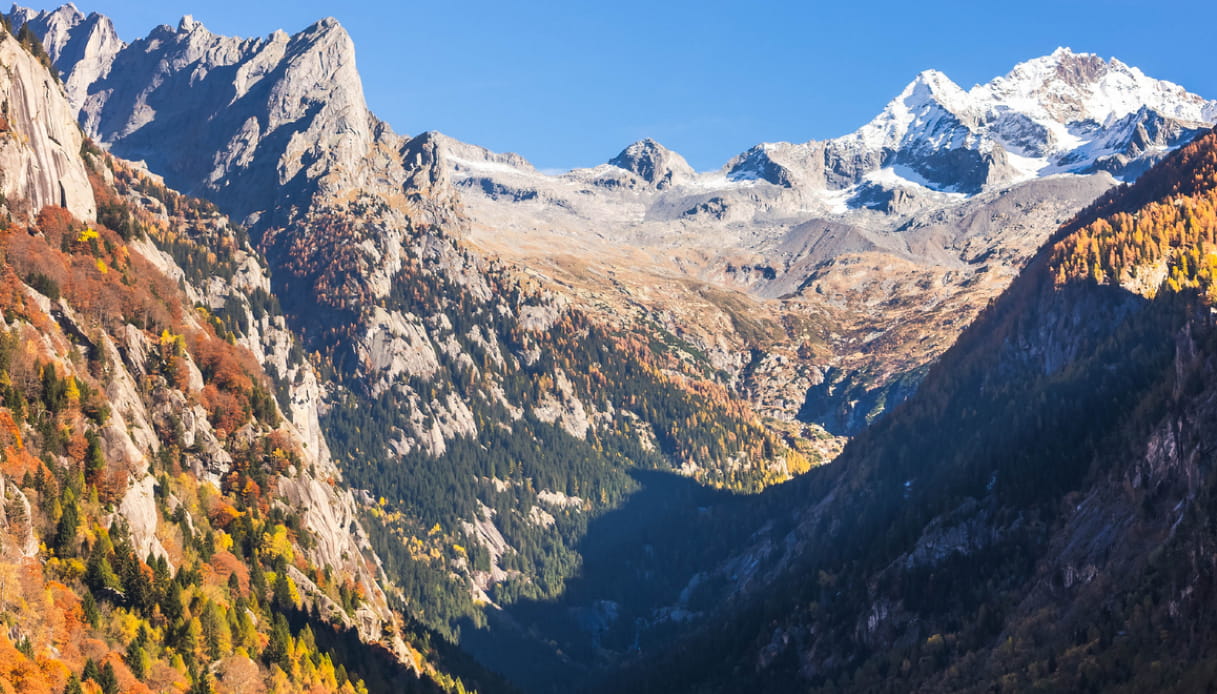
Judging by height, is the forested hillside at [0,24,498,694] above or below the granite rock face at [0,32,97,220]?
below

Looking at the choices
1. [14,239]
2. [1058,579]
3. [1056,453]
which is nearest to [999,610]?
[1058,579]

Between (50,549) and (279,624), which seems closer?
(50,549)

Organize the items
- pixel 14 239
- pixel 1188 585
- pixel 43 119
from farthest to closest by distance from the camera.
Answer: pixel 43 119 → pixel 14 239 → pixel 1188 585

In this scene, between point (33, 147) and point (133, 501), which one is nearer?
point (133, 501)

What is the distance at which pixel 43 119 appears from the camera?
7525 inches

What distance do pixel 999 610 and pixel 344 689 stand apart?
9690 cm

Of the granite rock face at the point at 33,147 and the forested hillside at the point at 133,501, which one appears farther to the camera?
the granite rock face at the point at 33,147

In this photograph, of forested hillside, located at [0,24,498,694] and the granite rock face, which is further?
the granite rock face

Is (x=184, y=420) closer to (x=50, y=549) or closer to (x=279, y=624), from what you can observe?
(x=279, y=624)

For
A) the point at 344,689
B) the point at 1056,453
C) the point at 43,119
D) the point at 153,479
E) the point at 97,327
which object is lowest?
the point at 344,689

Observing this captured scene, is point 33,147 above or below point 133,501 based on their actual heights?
above

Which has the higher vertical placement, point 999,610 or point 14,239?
point 14,239

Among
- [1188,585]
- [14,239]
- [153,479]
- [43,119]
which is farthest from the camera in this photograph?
[43,119]

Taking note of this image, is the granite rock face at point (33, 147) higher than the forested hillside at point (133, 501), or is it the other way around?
the granite rock face at point (33, 147)
